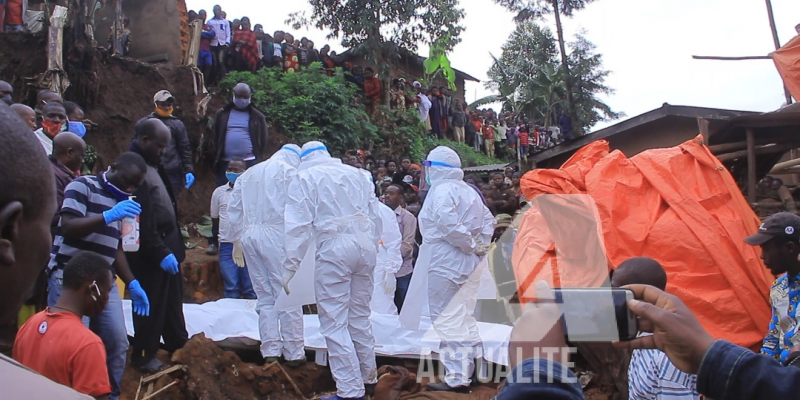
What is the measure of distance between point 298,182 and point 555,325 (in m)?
4.21

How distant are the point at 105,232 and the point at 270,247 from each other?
226 centimetres

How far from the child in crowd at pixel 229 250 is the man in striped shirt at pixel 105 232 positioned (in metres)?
3.38

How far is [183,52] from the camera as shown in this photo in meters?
12.3

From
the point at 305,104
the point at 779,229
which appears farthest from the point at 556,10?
the point at 779,229

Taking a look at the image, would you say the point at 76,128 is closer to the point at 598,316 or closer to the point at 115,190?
the point at 115,190

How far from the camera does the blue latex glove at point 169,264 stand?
4.64 metres

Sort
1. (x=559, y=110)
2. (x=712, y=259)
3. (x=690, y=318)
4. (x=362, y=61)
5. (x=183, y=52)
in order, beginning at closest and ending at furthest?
1. (x=690, y=318)
2. (x=712, y=259)
3. (x=183, y=52)
4. (x=362, y=61)
5. (x=559, y=110)

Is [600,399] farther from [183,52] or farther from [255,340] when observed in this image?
[183,52]

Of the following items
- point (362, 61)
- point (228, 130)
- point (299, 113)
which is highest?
point (362, 61)

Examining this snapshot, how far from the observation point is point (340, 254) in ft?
17.4

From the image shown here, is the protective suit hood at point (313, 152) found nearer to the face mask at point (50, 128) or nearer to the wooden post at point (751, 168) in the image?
the face mask at point (50, 128)

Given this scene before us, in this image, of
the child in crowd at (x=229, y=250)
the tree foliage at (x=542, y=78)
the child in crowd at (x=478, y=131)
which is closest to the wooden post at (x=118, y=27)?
the child in crowd at (x=229, y=250)

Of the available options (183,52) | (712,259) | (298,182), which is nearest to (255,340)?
(298,182)

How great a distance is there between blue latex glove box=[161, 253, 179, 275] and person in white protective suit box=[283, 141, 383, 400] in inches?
37.5
